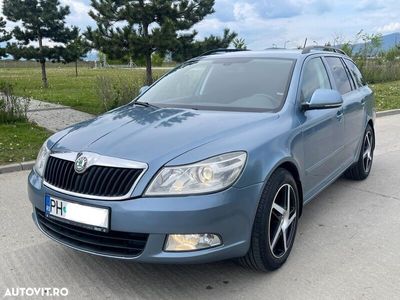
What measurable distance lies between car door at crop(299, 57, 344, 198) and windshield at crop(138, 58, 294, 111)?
0.23 metres

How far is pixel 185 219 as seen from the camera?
2600 millimetres

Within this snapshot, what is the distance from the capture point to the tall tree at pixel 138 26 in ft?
52.6

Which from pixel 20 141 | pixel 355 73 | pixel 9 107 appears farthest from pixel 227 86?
pixel 9 107

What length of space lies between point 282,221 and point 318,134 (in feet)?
3.28

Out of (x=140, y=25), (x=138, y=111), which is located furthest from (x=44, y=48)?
(x=138, y=111)

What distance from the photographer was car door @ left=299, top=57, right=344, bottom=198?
375cm

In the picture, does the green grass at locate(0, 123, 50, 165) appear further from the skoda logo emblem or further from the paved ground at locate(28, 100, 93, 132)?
the skoda logo emblem

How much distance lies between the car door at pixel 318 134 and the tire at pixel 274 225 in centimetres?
41

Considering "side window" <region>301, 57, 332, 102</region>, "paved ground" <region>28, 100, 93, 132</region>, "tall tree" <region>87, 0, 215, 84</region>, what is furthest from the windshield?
"tall tree" <region>87, 0, 215, 84</region>

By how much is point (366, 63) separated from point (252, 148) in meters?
20.2

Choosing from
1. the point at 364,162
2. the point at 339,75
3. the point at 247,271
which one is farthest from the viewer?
the point at 364,162

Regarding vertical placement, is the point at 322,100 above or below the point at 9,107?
above

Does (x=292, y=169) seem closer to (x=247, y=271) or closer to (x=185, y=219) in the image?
(x=247, y=271)

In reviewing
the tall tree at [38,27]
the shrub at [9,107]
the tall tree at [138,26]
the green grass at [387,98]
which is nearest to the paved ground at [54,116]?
the shrub at [9,107]
